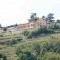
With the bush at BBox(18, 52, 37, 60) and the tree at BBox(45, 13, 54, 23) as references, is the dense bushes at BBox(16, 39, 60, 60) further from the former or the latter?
the tree at BBox(45, 13, 54, 23)

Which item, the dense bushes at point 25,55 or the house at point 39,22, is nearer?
the dense bushes at point 25,55

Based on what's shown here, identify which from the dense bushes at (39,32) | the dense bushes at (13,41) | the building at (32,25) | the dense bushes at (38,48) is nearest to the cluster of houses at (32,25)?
the building at (32,25)

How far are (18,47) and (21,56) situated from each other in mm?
4259

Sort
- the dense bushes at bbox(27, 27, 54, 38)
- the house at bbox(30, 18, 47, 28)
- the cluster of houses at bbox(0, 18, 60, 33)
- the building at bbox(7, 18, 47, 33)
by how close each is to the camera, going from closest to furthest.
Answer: the dense bushes at bbox(27, 27, 54, 38)
the cluster of houses at bbox(0, 18, 60, 33)
the building at bbox(7, 18, 47, 33)
the house at bbox(30, 18, 47, 28)

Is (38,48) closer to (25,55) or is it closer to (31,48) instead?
(31,48)

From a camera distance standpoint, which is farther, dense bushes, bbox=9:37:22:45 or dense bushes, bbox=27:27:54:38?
dense bushes, bbox=27:27:54:38

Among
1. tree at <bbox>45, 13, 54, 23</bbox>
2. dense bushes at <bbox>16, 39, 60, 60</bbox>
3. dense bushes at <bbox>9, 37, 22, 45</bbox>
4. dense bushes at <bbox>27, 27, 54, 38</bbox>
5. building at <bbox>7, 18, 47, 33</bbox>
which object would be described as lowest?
dense bushes at <bbox>16, 39, 60, 60</bbox>

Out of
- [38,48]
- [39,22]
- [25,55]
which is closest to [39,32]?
[38,48]

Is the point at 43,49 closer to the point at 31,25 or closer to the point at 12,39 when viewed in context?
the point at 12,39

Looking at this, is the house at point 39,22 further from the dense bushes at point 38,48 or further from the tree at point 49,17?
the dense bushes at point 38,48

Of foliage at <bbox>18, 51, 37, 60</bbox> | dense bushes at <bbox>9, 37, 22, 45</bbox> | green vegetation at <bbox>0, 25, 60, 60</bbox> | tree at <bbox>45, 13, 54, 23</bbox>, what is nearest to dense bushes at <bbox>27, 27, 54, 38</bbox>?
green vegetation at <bbox>0, 25, 60, 60</bbox>

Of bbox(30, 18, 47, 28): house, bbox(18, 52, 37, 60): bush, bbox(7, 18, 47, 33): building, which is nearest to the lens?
bbox(18, 52, 37, 60): bush

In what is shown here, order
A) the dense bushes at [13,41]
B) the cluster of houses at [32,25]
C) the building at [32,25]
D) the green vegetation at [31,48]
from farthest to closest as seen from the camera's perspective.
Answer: the building at [32,25]
the cluster of houses at [32,25]
the dense bushes at [13,41]
the green vegetation at [31,48]

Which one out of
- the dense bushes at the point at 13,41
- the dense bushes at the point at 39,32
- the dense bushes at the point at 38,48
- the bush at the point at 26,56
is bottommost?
the bush at the point at 26,56
